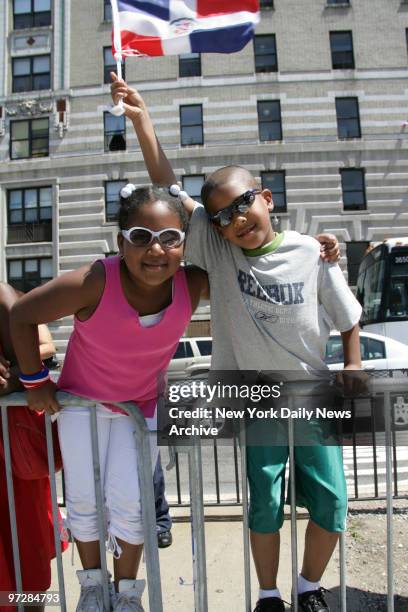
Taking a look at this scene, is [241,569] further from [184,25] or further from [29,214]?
[29,214]

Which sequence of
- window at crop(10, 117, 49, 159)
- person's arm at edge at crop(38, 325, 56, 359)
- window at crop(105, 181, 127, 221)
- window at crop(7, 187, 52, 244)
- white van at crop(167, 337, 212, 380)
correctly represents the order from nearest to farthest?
person's arm at edge at crop(38, 325, 56, 359) → white van at crop(167, 337, 212, 380) → window at crop(105, 181, 127, 221) → window at crop(7, 187, 52, 244) → window at crop(10, 117, 49, 159)

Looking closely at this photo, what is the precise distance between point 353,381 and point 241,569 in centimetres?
190

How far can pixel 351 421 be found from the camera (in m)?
2.57

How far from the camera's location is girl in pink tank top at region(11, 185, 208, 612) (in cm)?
227

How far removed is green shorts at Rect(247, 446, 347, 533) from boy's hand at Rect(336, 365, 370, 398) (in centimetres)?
31

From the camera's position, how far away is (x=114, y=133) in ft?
80.5

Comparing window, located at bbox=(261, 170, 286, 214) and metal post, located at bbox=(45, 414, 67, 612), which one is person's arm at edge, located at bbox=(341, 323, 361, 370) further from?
window, located at bbox=(261, 170, 286, 214)

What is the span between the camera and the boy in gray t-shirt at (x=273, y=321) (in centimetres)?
239

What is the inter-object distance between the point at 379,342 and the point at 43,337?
8.84 meters

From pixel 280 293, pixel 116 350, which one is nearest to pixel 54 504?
pixel 116 350

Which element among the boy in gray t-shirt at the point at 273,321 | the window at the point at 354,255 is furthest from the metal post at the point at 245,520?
the window at the point at 354,255

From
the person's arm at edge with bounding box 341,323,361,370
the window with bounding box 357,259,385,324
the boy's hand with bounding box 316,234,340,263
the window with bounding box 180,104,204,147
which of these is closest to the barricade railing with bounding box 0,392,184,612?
the person's arm at edge with bounding box 341,323,361,370

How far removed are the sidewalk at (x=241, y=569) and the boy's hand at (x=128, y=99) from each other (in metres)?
2.96

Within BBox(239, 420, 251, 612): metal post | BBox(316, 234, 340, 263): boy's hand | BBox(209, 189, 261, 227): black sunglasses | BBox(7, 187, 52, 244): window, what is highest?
BBox(7, 187, 52, 244): window
